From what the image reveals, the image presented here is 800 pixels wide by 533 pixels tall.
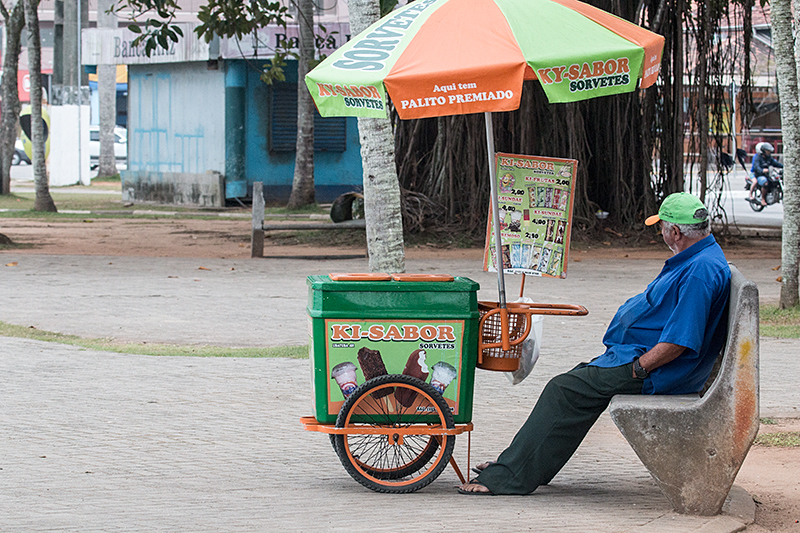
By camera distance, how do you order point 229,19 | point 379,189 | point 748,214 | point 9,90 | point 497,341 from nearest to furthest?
point 497,341 < point 379,189 < point 229,19 < point 9,90 < point 748,214

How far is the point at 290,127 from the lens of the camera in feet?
80.4

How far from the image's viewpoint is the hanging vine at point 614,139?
16234 millimetres

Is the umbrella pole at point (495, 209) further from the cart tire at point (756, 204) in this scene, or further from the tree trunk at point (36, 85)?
the cart tire at point (756, 204)

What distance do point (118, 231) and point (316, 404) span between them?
48.3ft

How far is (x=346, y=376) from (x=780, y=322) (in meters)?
5.94

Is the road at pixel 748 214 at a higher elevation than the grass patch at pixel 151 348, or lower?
higher

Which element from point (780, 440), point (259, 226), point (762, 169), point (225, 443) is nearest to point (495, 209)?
point (225, 443)

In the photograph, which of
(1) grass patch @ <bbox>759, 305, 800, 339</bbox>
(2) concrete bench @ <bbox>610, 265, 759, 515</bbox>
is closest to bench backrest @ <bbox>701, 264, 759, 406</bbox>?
(2) concrete bench @ <bbox>610, 265, 759, 515</bbox>

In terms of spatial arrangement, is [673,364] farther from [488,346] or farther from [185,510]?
[185,510]

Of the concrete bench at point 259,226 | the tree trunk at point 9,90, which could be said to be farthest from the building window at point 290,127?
the concrete bench at point 259,226

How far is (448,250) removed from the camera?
16.1 meters

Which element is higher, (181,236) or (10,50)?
(10,50)

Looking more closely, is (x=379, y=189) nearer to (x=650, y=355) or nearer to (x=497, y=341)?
(x=497, y=341)

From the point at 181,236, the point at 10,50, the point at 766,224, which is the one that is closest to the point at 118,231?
the point at 181,236
